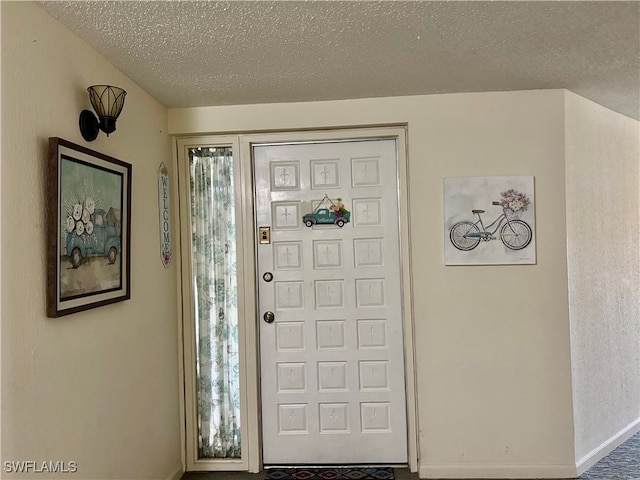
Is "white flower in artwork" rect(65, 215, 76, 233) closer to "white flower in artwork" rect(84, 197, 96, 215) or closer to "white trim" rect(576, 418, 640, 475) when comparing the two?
"white flower in artwork" rect(84, 197, 96, 215)

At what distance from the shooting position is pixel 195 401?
3248 mm

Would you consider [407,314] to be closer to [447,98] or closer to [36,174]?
[447,98]

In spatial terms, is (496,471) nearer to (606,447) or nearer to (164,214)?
(606,447)

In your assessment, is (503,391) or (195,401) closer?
(503,391)

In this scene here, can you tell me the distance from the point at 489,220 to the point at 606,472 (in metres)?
1.60

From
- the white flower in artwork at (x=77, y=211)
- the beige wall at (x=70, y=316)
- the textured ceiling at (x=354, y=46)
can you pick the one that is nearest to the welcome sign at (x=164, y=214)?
the beige wall at (x=70, y=316)

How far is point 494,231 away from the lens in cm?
300

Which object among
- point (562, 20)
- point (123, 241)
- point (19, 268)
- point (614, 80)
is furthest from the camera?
point (614, 80)

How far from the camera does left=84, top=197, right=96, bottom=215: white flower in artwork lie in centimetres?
207

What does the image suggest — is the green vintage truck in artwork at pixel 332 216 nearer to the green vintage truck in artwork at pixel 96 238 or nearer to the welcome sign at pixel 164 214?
the welcome sign at pixel 164 214

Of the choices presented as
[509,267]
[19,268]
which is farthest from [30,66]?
[509,267]

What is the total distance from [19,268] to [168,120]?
5.46 ft

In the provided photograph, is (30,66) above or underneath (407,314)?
above

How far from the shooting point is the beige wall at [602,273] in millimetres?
3074
